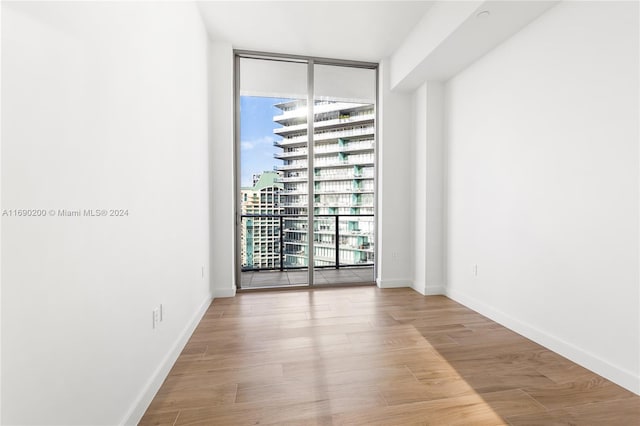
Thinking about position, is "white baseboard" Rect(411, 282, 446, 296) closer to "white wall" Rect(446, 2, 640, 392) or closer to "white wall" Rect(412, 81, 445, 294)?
"white wall" Rect(412, 81, 445, 294)

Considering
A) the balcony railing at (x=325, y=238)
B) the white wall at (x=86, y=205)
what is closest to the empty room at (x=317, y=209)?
the white wall at (x=86, y=205)

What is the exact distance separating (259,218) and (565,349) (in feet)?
10.6

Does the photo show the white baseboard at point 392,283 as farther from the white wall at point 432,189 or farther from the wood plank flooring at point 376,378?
the wood plank flooring at point 376,378

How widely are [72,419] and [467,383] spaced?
1.81 metres

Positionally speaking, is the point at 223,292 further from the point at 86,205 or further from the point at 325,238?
the point at 86,205

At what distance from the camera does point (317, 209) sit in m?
3.84

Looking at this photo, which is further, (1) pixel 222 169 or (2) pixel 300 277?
(2) pixel 300 277

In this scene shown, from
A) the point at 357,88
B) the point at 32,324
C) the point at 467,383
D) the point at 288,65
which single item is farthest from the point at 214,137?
the point at 467,383

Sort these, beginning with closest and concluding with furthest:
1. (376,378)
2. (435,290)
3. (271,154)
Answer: (376,378), (435,290), (271,154)

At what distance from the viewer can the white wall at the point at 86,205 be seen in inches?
28.9

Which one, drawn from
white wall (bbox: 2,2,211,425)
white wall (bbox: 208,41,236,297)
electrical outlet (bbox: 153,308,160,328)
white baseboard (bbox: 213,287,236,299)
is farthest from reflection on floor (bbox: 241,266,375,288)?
electrical outlet (bbox: 153,308,160,328)

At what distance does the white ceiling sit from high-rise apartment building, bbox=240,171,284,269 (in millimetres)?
1511

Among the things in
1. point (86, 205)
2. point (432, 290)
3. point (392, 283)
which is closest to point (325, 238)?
point (392, 283)

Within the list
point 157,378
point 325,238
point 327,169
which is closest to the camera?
point 157,378
